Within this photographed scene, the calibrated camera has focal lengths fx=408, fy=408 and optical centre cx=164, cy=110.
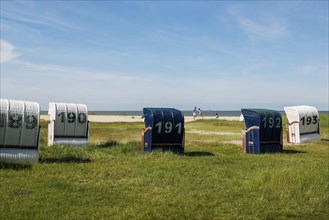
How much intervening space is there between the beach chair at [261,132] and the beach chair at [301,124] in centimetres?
465

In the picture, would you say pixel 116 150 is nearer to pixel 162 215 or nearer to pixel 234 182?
pixel 234 182

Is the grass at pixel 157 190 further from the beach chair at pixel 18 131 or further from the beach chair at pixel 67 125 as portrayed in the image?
the beach chair at pixel 67 125

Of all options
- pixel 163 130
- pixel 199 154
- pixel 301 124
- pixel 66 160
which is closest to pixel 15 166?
pixel 66 160

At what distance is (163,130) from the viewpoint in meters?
20.4

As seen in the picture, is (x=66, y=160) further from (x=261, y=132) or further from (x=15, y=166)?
(x=261, y=132)

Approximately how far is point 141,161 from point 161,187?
5213mm

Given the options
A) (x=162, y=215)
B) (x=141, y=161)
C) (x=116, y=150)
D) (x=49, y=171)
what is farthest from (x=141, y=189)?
(x=116, y=150)

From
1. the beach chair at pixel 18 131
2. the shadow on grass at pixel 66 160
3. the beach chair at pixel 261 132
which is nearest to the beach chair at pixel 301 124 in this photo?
the beach chair at pixel 261 132

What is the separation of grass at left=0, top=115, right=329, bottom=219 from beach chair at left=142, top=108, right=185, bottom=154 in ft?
8.79

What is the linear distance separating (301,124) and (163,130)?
11826mm

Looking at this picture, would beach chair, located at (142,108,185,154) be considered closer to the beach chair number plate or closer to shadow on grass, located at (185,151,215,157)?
shadow on grass, located at (185,151,215,157)

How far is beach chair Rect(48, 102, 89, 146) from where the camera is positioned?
72.6ft

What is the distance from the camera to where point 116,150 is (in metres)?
19.9

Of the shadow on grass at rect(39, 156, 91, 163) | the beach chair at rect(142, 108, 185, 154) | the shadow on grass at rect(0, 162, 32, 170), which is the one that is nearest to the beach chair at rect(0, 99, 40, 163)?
the shadow on grass at rect(0, 162, 32, 170)
